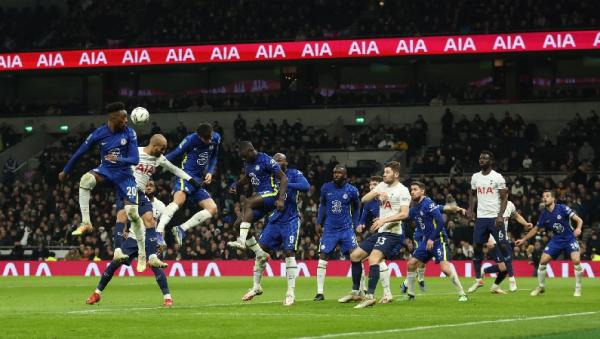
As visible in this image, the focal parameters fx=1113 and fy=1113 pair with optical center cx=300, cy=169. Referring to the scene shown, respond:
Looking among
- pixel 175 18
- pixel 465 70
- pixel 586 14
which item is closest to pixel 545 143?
pixel 586 14

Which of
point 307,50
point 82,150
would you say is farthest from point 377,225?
point 307,50

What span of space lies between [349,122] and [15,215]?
15673 mm

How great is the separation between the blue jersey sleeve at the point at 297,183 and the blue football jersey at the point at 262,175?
0.74 meters

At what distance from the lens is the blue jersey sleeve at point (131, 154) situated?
57.9 ft

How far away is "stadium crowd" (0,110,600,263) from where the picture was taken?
38281 mm

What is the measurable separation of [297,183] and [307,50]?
90.1ft

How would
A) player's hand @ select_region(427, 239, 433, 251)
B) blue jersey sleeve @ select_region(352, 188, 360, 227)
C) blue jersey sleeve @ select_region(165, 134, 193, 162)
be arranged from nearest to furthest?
blue jersey sleeve @ select_region(165, 134, 193, 162)
blue jersey sleeve @ select_region(352, 188, 360, 227)
player's hand @ select_region(427, 239, 433, 251)

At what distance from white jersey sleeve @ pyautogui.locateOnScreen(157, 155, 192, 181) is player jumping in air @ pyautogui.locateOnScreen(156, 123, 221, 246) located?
0.59 meters

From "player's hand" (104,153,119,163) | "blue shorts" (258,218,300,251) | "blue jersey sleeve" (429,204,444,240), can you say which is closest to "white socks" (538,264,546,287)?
"blue jersey sleeve" (429,204,444,240)

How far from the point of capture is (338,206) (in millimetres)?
20859

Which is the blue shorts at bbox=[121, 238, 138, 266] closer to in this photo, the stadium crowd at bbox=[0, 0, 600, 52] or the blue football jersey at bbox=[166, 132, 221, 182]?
the blue football jersey at bbox=[166, 132, 221, 182]

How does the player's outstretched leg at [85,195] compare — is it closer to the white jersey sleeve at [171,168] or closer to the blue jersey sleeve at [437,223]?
the white jersey sleeve at [171,168]

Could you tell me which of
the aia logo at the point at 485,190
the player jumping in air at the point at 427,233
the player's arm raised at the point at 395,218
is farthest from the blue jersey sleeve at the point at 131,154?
the aia logo at the point at 485,190

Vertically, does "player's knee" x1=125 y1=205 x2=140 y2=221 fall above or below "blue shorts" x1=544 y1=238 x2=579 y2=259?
above
